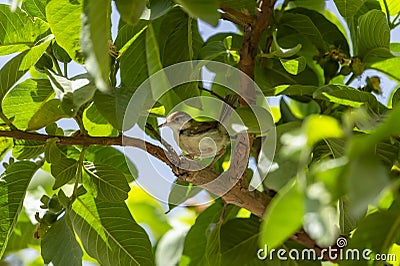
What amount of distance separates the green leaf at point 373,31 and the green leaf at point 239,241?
256 millimetres

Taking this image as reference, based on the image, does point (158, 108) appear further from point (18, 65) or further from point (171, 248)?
point (171, 248)

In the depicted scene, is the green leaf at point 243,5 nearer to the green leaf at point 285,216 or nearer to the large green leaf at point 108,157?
the large green leaf at point 108,157

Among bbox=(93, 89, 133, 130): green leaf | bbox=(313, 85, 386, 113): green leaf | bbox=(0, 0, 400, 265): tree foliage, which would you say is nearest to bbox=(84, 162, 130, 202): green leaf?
bbox=(0, 0, 400, 265): tree foliage

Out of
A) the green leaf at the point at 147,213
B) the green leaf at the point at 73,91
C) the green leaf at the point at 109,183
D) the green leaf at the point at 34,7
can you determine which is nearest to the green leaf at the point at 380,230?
the green leaf at the point at 73,91

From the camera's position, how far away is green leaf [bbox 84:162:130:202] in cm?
69

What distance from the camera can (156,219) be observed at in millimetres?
1100

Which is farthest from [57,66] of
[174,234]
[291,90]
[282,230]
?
[282,230]

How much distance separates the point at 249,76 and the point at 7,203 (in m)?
0.29

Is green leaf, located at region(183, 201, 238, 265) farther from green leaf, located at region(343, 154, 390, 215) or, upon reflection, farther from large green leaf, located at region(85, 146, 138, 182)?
green leaf, located at region(343, 154, 390, 215)

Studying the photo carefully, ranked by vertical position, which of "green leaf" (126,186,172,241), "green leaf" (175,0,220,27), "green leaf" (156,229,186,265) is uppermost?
"green leaf" (175,0,220,27)

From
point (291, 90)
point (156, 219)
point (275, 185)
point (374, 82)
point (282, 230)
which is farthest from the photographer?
point (156, 219)

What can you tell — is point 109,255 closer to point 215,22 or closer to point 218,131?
point 218,131

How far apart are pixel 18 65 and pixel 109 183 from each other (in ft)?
0.50

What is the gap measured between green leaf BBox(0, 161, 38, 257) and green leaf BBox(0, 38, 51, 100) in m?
0.10
